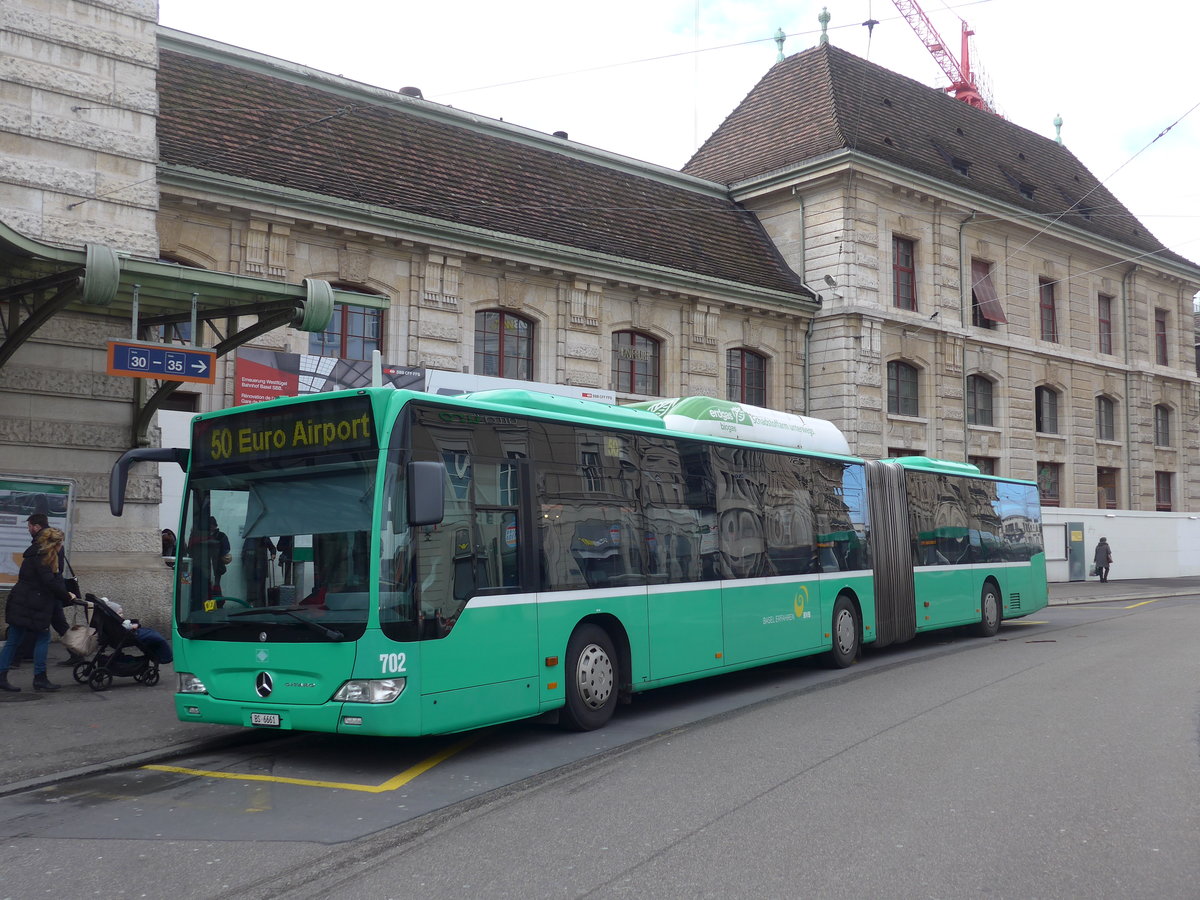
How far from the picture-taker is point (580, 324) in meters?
24.1

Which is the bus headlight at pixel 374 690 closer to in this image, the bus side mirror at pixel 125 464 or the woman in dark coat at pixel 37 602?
the bus side mirror at pixel 125 464

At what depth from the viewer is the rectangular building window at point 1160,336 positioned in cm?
4075

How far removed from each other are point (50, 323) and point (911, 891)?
12.8m

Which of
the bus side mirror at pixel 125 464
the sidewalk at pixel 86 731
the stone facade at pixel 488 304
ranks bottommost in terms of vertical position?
the sidewalk at pixel 86 731

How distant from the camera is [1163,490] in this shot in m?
40.8

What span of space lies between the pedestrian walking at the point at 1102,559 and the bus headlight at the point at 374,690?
3149cm

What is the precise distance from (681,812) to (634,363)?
19.3 m

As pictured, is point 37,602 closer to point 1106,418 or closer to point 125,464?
point 125,464

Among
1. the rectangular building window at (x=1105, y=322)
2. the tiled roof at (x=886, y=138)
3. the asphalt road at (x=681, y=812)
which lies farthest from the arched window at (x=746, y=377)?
the asphalt road at (x=681, y=812)

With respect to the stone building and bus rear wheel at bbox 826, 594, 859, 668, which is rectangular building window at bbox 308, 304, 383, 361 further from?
→ the stone building

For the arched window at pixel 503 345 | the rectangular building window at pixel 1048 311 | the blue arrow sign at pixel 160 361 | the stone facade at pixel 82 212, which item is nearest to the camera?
the blue arrow sign at pixel 160 361

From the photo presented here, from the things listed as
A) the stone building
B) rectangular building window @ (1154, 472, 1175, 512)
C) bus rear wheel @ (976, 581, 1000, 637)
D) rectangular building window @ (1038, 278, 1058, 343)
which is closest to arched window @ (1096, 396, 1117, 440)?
the stone building

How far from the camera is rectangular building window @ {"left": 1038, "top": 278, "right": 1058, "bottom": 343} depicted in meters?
35.7

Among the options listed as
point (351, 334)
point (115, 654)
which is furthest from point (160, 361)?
point (351, 334)
